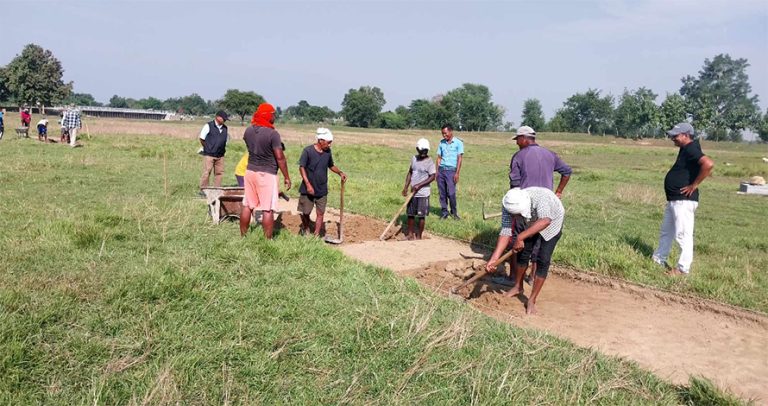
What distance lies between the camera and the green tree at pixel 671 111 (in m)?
76.8

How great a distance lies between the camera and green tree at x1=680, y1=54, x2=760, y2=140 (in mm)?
83188

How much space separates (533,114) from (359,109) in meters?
34.3

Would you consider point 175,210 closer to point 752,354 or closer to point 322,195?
point 322,195

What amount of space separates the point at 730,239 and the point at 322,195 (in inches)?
254

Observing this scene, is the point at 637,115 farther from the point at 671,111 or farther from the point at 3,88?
the point at 3,88

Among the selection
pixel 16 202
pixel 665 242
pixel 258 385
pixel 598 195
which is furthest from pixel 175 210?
pixel 598 195

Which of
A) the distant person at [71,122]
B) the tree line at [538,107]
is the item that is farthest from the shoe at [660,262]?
the tree line at [538,107]

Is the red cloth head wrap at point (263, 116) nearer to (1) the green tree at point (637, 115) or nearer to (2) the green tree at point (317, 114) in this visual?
(1) the green tree at point (637, 115)

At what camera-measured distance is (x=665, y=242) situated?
7.02 m

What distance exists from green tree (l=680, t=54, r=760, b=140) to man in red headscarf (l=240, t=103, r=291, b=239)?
290 ft

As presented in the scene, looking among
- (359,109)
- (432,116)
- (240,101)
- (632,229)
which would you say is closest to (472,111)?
(432,116)

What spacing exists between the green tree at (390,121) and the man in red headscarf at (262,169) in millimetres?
101810

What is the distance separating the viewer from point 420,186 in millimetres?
8289

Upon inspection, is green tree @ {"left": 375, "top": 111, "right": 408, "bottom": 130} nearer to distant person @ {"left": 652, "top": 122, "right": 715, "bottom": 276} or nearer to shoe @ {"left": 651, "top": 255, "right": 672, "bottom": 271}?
shoe @ {"left": 651, "top": 255, "right": 672, "bottom": 271}
